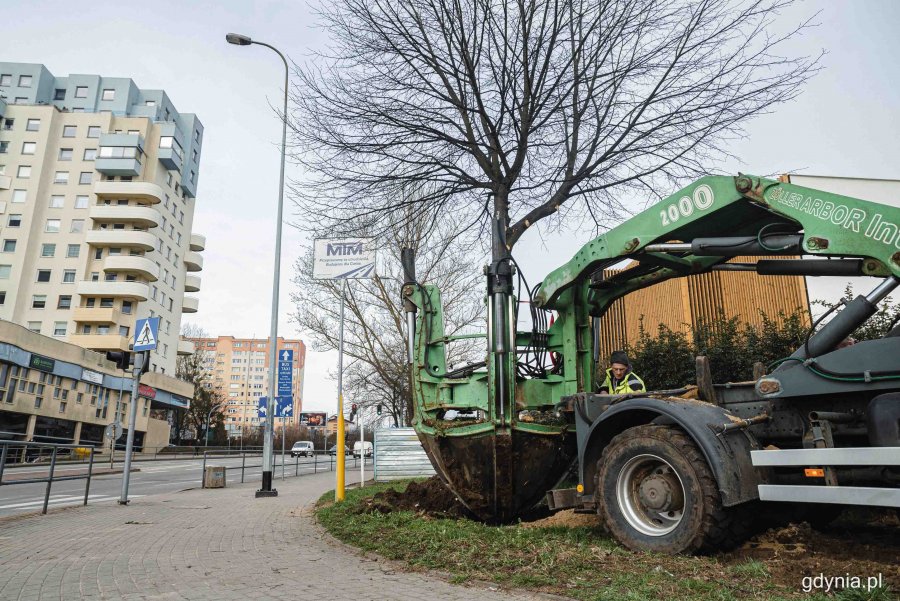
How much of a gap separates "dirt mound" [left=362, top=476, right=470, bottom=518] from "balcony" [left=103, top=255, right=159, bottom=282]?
179 ft

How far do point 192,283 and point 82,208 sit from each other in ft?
52.7

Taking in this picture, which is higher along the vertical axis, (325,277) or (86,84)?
(86,84)

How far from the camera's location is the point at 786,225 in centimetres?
523

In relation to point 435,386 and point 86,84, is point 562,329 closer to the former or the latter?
point 435,386

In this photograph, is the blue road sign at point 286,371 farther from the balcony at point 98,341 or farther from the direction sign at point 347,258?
the balcony at point 98,341

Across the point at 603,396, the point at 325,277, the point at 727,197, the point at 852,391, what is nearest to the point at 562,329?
the point at 603,396

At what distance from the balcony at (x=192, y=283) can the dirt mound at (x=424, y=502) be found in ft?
225

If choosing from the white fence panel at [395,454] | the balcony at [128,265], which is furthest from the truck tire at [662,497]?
the balcony at [128,265]

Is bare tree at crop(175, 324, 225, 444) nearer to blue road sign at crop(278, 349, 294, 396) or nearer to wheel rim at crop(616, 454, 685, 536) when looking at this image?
blue road sign at crop(278, 349, 294, 396)

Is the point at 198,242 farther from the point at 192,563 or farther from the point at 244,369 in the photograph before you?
the point at 244,369

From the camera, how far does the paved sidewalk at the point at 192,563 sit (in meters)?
4.55

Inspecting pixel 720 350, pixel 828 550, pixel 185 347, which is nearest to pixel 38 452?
pixel 720 350

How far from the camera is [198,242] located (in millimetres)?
71938

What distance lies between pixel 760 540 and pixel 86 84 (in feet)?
243
